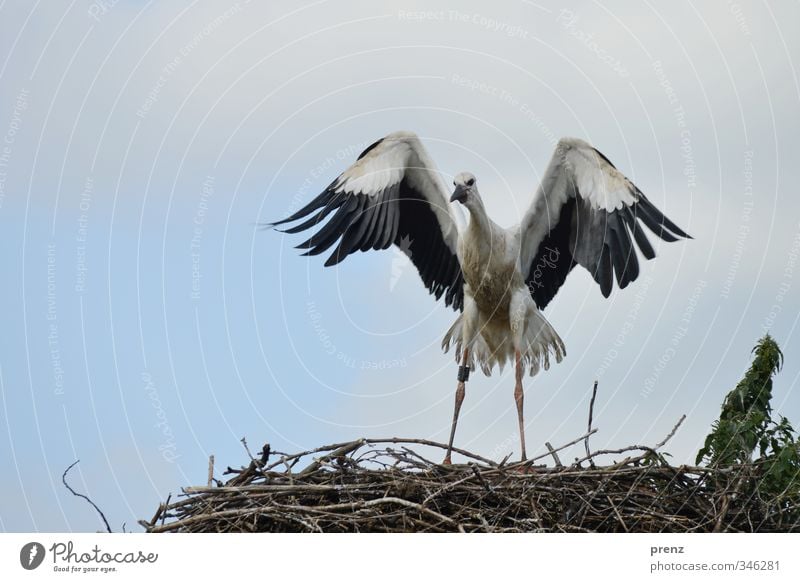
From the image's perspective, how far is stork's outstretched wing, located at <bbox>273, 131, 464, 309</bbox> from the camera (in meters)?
6.71

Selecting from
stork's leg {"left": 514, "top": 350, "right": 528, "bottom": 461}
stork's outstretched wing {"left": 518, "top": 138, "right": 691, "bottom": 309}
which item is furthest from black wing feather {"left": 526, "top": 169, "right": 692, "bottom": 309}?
stork's leg {"left": 514, "top": 350, "right": 528, "bottom": 461}

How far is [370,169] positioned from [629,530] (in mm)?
2914

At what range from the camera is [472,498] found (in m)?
4.86

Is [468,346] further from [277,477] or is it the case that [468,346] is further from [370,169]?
[277,477]

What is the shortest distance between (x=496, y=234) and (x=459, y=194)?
1.67 ft

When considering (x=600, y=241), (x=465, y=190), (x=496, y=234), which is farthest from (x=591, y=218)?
(x=465, y=190)

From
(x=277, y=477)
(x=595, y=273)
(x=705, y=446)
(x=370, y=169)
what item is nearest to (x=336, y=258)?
(x=370, y=169)

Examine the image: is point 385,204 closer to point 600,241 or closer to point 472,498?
point 600,241

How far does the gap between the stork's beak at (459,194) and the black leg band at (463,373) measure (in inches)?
45.1

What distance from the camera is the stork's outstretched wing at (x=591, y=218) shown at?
652 cm

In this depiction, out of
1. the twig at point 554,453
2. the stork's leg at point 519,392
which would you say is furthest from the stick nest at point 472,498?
the stork's leg at point 519,392

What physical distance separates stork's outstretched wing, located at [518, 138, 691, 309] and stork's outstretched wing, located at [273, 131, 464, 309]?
60 cm

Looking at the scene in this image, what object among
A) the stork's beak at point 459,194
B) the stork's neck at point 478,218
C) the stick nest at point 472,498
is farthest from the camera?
the stork's neck at point 478,218

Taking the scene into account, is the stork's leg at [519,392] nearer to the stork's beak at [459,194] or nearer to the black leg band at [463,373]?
the black leg band at [463,373]
